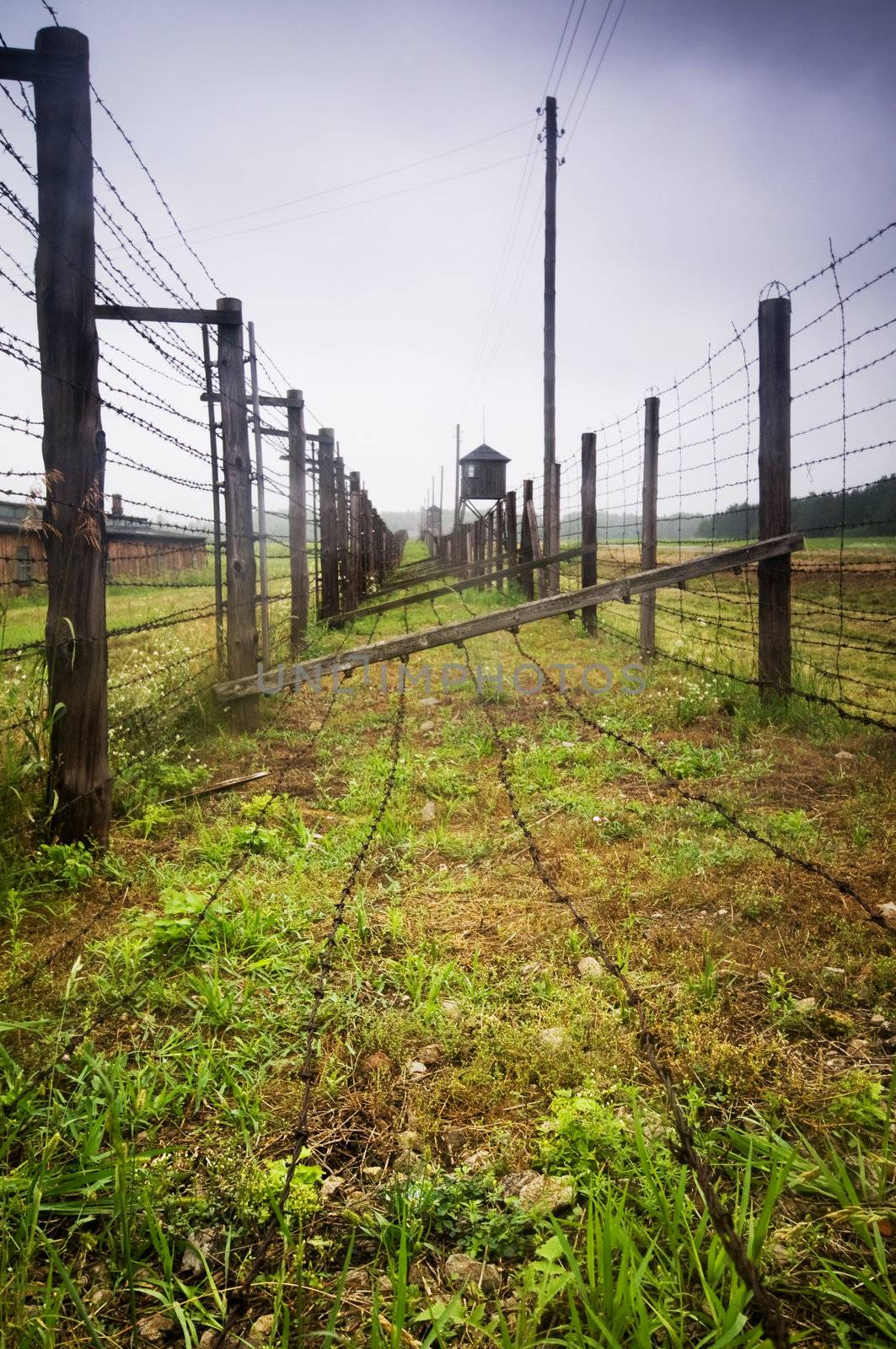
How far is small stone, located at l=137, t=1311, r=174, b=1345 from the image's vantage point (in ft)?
4.28

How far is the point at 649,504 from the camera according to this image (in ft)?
23.7

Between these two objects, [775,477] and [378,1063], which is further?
[775,477]

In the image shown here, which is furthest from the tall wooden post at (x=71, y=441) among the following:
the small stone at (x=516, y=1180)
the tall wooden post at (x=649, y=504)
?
the tall wooden post at (x=649, y=504)

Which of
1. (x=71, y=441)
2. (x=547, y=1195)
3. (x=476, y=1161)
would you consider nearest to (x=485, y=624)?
(x=71, y=441)

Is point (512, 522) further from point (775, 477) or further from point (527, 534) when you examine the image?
point (775, 477)

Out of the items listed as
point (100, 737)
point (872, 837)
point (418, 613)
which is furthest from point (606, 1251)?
point (418, 613)

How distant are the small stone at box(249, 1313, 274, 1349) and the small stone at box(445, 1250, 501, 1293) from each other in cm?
34

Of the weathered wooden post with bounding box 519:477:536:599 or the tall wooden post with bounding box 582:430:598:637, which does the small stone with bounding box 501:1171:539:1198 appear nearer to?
the tall wooden post with bounding box 582:430:598:637

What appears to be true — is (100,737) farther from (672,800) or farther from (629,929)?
(672,800)

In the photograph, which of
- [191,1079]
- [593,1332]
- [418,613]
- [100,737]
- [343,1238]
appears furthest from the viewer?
[418,613]

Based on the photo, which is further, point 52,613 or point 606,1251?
point 52,613

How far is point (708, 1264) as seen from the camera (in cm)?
130

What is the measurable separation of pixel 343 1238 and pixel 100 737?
243cm

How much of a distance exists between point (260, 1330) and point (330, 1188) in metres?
0.31
